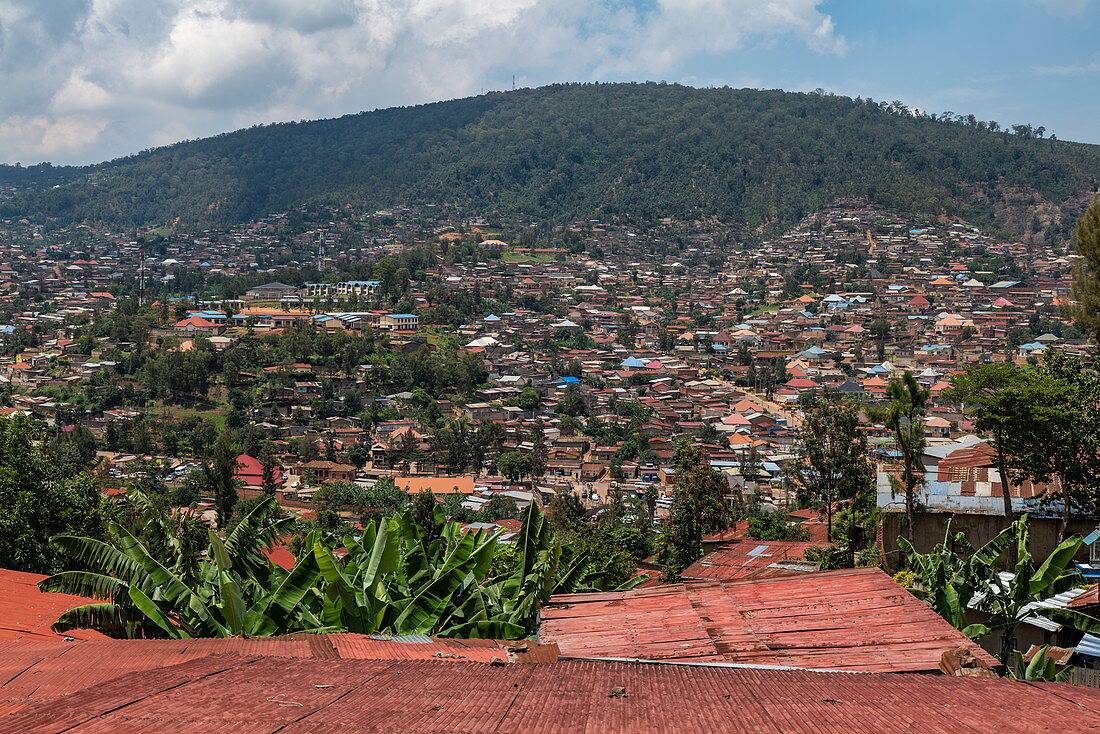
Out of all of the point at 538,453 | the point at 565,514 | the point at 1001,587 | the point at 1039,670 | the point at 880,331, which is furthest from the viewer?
the point at 880,331

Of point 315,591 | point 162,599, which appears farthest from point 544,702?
point 162,599

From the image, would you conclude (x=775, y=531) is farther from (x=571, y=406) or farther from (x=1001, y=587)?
(x=571, y=406)

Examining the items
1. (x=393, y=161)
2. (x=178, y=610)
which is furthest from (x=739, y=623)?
(x=393, y=161)

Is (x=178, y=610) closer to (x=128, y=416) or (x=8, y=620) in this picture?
(x=8, y=620)

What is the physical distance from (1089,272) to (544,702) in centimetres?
941

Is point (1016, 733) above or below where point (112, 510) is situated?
above

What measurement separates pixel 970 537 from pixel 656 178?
Answer: 260 feet

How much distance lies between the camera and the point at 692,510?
478 inches

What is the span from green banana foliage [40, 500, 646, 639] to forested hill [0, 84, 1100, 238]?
7243 cm

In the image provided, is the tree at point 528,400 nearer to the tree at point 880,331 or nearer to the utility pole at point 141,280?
the tree at point 880,331

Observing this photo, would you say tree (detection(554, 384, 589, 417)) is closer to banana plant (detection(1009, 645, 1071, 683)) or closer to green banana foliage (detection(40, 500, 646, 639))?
green banana foliage (detection(40, 500, 646, 639))

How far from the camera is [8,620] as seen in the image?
5.16m

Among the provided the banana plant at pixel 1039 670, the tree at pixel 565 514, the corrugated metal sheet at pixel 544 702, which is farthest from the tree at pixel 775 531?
the corrugated metal sheet at pixel 544 702

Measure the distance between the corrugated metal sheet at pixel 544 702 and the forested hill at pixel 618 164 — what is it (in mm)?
74296
